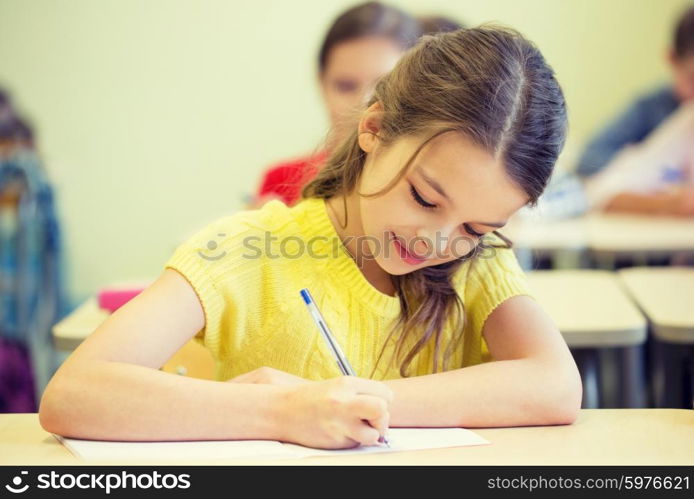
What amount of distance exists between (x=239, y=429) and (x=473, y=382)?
0.92 feet

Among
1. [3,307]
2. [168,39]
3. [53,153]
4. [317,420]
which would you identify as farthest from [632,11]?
[317,420]

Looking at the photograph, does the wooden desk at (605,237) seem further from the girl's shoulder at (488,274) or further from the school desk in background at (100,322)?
the girl's shoulder at (488,274)

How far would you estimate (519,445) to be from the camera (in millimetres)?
996

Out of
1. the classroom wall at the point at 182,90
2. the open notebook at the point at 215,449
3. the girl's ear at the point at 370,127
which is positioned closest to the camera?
the open notebook at the point at 215,449

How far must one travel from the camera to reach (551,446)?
39.0 inches

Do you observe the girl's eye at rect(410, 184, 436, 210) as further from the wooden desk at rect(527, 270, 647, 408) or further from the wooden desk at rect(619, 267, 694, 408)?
the wooden desk at rect(619, 267, 694, 408)

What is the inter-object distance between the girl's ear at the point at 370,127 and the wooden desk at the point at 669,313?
0.76 meters

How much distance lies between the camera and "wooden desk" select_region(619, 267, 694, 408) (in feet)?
5.86

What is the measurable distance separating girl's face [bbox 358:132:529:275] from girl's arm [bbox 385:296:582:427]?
14cm

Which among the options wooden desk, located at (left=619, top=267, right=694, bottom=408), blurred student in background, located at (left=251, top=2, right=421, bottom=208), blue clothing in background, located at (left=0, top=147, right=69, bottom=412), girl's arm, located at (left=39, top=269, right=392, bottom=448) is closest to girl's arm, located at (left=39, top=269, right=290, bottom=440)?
girl's arm, located at (left=39, top=269, right=392, bottom=448)

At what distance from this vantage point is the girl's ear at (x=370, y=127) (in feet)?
3.89

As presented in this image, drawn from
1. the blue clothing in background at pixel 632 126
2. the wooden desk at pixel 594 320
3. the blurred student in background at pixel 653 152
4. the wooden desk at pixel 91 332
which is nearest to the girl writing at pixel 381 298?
the wooden desk at pixel 91 332

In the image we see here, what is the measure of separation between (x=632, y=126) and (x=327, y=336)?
358 cm

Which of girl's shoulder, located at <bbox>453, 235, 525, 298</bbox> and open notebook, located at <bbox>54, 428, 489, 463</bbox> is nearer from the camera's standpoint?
open notebook, located at <bbox>54, 428, 489, 463</bbox>
